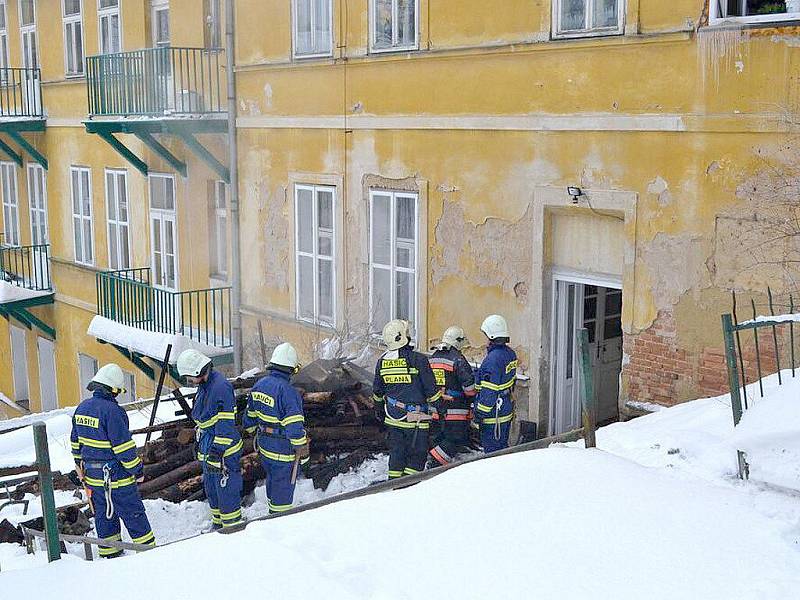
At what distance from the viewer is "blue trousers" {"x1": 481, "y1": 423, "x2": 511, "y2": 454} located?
29.7 feet

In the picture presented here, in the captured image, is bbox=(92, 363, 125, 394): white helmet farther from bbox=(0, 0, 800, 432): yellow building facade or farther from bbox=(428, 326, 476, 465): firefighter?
bbox=(0, 0, 800, 432): yellow building facade

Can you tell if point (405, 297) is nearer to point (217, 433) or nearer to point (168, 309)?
point (217, 433)

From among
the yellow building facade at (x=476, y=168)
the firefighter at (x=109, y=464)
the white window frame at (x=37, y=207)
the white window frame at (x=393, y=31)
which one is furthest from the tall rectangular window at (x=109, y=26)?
the firefighter at (x=109, y=464)

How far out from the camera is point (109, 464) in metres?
8.08

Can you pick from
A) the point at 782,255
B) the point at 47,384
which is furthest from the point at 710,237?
the point at 47,384

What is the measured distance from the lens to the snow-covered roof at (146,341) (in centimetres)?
1380

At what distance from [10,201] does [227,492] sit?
51.8 feet

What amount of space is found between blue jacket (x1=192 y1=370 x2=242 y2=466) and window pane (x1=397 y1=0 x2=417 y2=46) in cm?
479

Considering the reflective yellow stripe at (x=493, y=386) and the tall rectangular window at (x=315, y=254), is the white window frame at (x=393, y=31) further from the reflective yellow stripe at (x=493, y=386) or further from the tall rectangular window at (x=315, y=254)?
the reflective yellow stripe at (x=493, y=386)

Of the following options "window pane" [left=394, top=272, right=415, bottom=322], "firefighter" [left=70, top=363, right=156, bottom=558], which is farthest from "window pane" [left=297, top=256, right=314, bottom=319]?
"firefighter" [left=70, top=363, right=156, bottom=558]

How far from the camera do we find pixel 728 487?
21.7ft

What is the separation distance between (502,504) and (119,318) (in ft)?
36.0

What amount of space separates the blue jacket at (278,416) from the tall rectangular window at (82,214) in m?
11.2

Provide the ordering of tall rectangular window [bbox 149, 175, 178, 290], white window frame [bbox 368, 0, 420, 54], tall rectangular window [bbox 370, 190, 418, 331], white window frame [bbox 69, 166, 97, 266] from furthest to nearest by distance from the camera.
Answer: white window frame [bbox 69, 166, 97, 266], tall rectangular window [bbox 149, 175, 178, 290], tall rectangular window [bbox 370, 190, 418, 331], white window frame [bbox 368, 0, 420, 54]
